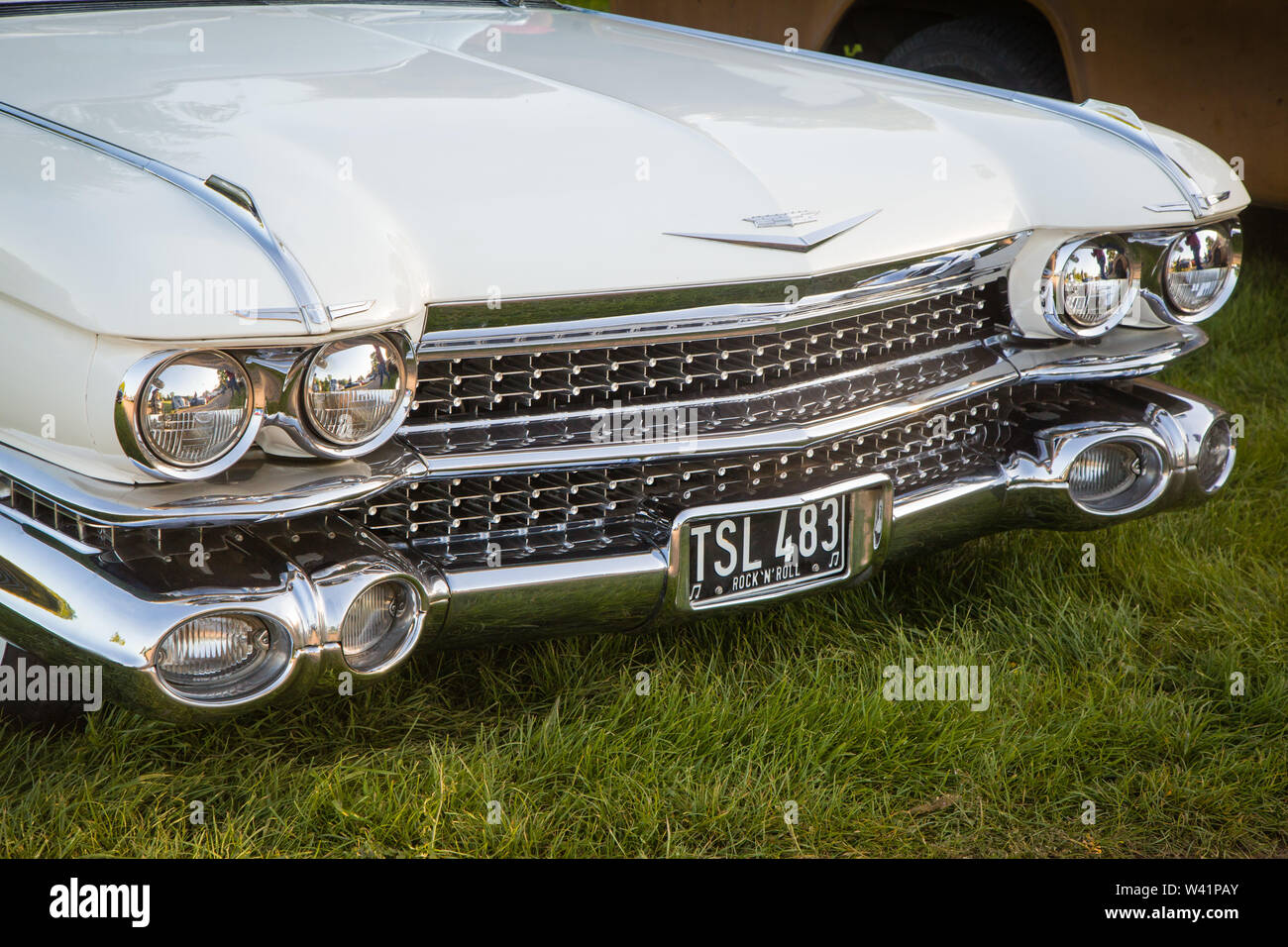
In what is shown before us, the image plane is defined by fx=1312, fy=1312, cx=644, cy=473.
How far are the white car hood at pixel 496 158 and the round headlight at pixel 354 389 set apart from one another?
0.07 m

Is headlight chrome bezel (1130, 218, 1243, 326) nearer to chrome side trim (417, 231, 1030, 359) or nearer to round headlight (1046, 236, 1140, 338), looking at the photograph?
round headlight (1046, 236, 1140, 338)

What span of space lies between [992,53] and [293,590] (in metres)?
3.46

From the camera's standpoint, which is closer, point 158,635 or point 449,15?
point 158,635

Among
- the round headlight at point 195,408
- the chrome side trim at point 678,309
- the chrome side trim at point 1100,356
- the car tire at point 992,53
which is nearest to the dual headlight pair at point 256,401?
the round headlight at point 195,408

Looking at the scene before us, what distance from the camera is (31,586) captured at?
1.80 meters

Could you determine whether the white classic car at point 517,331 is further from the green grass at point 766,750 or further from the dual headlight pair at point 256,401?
the green grass at point 766,750

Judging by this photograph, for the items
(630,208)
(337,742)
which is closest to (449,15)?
(630,208)

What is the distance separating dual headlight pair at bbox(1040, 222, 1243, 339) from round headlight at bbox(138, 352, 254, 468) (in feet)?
5.01

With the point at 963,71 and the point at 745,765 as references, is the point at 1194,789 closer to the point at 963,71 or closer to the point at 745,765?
the point at 745,765

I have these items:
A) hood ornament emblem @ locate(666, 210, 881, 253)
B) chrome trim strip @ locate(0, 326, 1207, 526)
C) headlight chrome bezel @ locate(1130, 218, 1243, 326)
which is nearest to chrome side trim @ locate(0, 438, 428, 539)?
chrome trim strip @ locate(0, 326, 1207, 526)

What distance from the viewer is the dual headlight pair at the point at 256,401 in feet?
5.57

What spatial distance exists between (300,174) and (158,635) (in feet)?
2.27

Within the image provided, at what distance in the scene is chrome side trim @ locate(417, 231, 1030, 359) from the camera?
76.3 inches

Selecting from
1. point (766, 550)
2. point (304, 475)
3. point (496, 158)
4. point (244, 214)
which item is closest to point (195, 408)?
point (304, 475)
